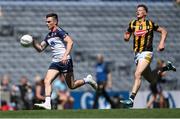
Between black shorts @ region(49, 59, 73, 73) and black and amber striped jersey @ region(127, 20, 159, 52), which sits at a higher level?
black and amber striped jersey @ region(127, 20, 159, 52)

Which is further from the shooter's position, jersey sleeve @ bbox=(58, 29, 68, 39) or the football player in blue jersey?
jersey sleeve @ bbox=(58, 29, 68, 39)

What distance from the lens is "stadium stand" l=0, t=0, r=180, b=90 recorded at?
90.6ft

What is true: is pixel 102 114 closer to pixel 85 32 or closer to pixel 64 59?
pixel 64 59

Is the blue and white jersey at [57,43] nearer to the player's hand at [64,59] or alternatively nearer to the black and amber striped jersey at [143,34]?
the player's hand at [64,59]

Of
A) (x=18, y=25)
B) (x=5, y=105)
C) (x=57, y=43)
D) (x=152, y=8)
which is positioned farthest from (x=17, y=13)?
(x=57, y=43)

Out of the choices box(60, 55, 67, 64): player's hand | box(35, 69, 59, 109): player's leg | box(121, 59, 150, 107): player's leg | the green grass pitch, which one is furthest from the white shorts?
the green grass pitch

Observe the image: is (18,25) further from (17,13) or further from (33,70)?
(33,70)

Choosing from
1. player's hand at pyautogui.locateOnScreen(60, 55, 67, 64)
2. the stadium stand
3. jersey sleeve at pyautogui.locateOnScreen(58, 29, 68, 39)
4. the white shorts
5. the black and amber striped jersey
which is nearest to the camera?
player's hand at pyautogui.locateOnScreen(60, 55, 67, 64)

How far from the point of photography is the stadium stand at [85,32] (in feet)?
90.6

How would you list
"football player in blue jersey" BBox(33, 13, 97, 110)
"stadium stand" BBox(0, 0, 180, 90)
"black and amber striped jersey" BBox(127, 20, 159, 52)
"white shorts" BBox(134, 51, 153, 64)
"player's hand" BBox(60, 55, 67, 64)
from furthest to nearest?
"stadium stand" BBox(0, 0, 180, 90) < "black and amber striped jersey" BBox(127, 20, 159, 52) < "white shorts" BBox(134, 51, 153, 64) < "football player in blue jersey" BBox(33, 13, 97, 110) < "player's hand" BBox(60, 55, 67, 64)

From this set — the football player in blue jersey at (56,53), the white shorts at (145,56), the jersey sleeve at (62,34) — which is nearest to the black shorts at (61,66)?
the football player in blue jersey at (56,53)

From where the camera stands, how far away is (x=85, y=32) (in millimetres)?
29656

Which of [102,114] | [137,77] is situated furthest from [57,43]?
[102,114]

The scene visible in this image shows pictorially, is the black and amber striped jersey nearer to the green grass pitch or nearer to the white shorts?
the white shorts
